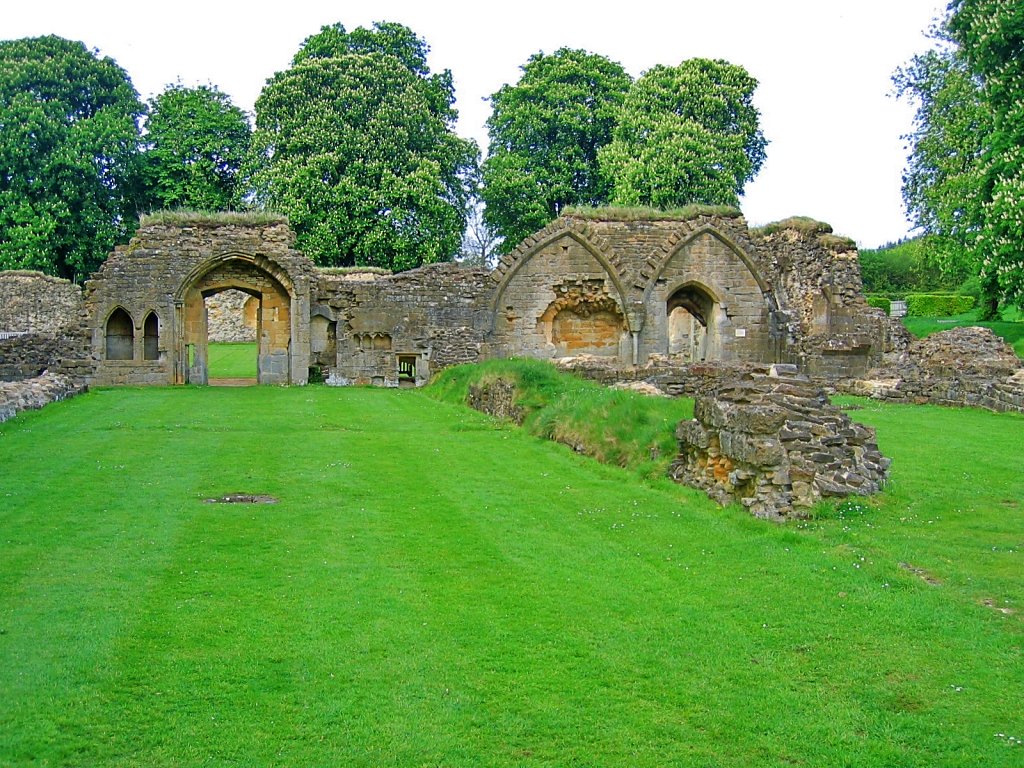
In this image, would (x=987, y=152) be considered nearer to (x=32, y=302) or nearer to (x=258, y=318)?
(x=258, y=318)

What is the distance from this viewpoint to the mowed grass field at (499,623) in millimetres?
5281

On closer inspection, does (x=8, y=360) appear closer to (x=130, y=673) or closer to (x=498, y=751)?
(x=130, y=673)

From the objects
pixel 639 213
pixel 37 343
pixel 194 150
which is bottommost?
pixel 37 343

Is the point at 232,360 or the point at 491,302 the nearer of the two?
the point at 491,302

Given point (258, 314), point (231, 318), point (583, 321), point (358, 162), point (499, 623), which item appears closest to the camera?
point (499, 623)

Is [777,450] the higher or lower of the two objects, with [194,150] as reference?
lower

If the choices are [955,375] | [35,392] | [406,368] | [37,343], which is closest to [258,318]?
[406,368]

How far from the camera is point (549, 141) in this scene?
165 ft

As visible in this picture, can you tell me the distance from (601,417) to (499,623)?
8.07 metres

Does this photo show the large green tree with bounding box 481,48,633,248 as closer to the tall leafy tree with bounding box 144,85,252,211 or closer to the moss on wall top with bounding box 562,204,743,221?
the tall leafy tree with bounding box 144,85,252,211

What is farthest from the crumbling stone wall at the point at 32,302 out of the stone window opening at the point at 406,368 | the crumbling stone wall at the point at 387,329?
the stone window opening at the point at 406,368

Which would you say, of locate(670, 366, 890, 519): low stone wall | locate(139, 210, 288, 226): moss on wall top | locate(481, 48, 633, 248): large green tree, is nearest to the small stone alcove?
locate(139, 210, 288, 226): moss on wall top

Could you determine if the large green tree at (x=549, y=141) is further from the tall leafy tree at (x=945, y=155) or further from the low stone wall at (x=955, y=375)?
the low stone wall at (x=955, y=375)

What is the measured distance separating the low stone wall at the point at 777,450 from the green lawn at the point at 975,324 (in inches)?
795
